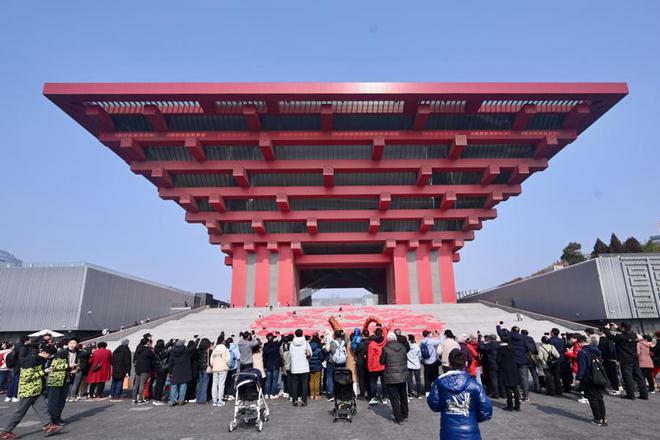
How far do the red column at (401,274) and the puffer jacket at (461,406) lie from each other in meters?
29.3

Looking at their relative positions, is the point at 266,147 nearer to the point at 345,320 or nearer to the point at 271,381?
the point at 345,320

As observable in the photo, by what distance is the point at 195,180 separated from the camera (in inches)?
1257

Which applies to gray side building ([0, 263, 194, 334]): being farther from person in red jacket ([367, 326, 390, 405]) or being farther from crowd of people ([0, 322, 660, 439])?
person in red jacket ([367, 326, 390, 405])

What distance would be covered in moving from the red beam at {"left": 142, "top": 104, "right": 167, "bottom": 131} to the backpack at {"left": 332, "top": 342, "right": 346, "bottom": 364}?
77.7ft

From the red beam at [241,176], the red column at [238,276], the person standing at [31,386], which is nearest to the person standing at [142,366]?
the person standing at [31,386]

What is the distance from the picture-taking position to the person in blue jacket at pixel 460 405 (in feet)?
12.5

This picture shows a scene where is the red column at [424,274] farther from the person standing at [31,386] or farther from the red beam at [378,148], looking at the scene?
the person standing at [31,386]

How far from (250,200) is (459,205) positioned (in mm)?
19178

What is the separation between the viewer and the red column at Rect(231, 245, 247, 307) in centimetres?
3222

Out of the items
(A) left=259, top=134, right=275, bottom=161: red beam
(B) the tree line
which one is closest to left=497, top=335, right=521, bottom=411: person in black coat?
(A) left=259, top=134, right=275, bottom=161: red beam

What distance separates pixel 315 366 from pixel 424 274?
2563cm

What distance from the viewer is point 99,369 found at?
10750mm

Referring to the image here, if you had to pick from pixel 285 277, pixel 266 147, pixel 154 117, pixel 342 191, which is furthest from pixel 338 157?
pixel 154 117

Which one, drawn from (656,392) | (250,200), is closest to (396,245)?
(250,200)
